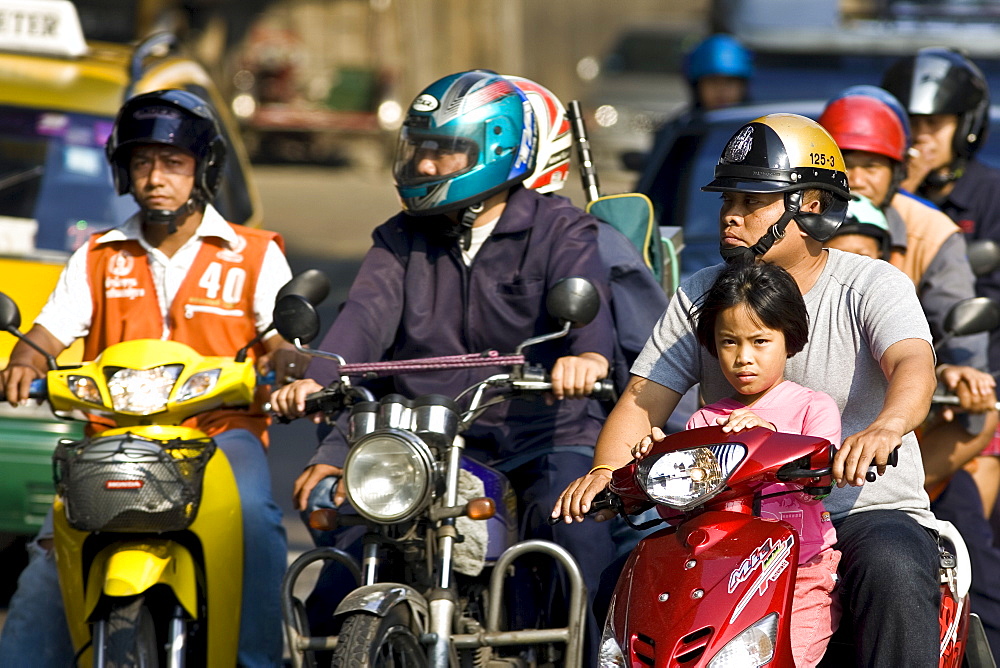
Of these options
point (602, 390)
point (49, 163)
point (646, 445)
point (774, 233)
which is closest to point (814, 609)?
point (646, 445)

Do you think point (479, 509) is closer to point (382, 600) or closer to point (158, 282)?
point (382, 600)

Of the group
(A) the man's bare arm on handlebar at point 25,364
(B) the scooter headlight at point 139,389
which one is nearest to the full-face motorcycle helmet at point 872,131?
(B) the scooter headlight at point 139,389

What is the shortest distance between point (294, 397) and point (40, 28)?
4.09 m

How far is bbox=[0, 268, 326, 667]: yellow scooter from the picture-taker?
13.3 ft

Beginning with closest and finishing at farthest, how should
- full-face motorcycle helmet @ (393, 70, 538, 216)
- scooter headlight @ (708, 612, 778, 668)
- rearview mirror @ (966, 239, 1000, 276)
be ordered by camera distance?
scooter headlight @ (708, 612, 778, 668) < full-face motorcycle helmet @ (393, 70, 538, 216) < rearview mirror @ (966, 239, 1000, 276)

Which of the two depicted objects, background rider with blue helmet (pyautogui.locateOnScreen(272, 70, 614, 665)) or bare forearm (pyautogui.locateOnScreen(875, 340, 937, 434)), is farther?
background rider with blue helmet (pyautogui.locateOnScreen(272, 70, 614, 665))

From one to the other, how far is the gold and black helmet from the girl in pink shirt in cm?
26

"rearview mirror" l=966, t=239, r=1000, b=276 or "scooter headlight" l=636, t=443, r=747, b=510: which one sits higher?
"rearview mirror" l=966, t=239, r=1000, b=276

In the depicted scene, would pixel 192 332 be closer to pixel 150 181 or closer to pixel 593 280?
pixel 150 181

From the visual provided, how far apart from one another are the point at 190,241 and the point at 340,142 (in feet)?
54.1

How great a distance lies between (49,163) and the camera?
6965mm

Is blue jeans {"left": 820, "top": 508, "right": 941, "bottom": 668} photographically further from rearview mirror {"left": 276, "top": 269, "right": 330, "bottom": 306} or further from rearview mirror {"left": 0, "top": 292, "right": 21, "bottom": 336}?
rearview mirror {"left": 0, "top": 292, "right": 21, "bottom": 336}

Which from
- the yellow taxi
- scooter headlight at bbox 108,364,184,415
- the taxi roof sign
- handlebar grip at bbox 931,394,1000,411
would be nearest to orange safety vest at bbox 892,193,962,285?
handlebar grip at bbox 931,394,1000,411

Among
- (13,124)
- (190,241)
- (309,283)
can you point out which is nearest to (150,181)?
(190,241)
